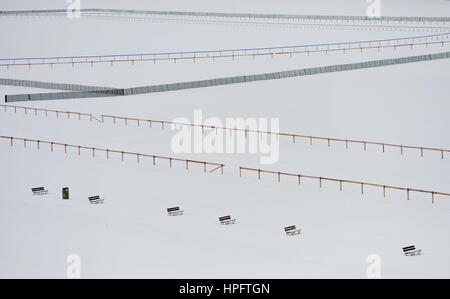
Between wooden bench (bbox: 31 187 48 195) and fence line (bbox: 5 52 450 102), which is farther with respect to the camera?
fence line (bbox: 5 52 450 102)

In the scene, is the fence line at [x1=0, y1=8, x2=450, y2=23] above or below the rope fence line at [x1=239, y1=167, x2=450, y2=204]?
above

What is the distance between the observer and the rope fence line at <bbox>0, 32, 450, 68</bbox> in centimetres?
5069

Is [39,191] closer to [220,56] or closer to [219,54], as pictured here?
[220,56]

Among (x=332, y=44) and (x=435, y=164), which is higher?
(x=332, y=44)

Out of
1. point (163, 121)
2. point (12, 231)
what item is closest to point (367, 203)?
point (12, 231)

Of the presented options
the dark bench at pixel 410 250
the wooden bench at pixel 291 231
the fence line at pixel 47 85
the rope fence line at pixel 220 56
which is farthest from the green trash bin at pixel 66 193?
the rope fence line at pixel 220 56

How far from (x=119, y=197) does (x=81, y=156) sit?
5.29 metres

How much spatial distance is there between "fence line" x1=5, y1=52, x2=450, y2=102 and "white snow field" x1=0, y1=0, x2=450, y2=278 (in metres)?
0.88

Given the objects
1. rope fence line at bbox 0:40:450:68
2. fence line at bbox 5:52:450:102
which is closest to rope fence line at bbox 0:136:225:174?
fence line at bbox 5:52:450:102

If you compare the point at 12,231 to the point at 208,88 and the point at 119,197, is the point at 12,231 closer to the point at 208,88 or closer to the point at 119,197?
the point at 119,197

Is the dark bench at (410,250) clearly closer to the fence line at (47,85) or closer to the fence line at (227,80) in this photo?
the fence line at (227,80)

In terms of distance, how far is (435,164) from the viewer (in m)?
29.8

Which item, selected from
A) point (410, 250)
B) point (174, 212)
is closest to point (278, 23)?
point (174, 212)

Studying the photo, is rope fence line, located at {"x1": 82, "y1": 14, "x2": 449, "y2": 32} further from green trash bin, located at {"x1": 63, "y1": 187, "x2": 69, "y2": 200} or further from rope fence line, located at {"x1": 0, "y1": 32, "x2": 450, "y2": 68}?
green trash bin, located at {"x1": 63, "y1": 187, "x2": 69, "y2": 200}
